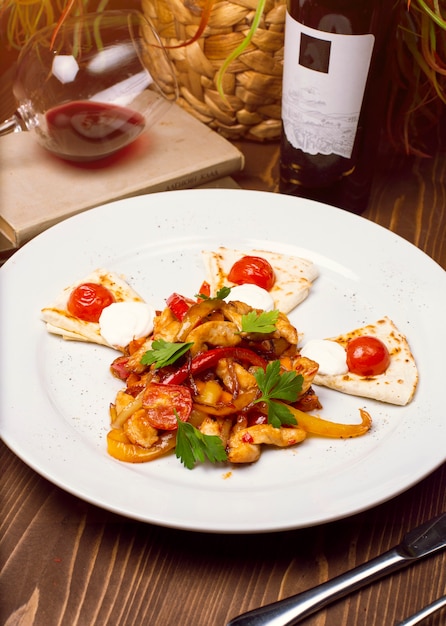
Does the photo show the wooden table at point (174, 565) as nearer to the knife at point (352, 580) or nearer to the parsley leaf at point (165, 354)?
the knife at point (352, 580)

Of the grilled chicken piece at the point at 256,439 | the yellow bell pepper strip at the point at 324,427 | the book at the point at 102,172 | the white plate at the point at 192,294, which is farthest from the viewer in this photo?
the book at the point at 102,172

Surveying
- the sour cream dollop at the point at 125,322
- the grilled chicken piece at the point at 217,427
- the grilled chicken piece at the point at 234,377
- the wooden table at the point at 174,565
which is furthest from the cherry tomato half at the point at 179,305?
the wooden table at the point at 174,565

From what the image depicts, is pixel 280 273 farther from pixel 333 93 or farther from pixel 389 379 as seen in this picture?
pixel 333 93

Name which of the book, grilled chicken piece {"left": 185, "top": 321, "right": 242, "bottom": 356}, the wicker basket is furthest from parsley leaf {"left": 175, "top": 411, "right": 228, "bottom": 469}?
the wicker basket

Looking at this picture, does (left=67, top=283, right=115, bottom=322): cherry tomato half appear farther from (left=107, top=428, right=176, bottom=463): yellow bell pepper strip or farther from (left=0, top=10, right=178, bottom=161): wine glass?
(left=0, top=10, right=178, bottom=161): wine glass

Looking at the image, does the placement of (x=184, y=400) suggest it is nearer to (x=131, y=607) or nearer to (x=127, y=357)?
(x=127, y=357)

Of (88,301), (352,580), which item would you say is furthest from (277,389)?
(88,301)
